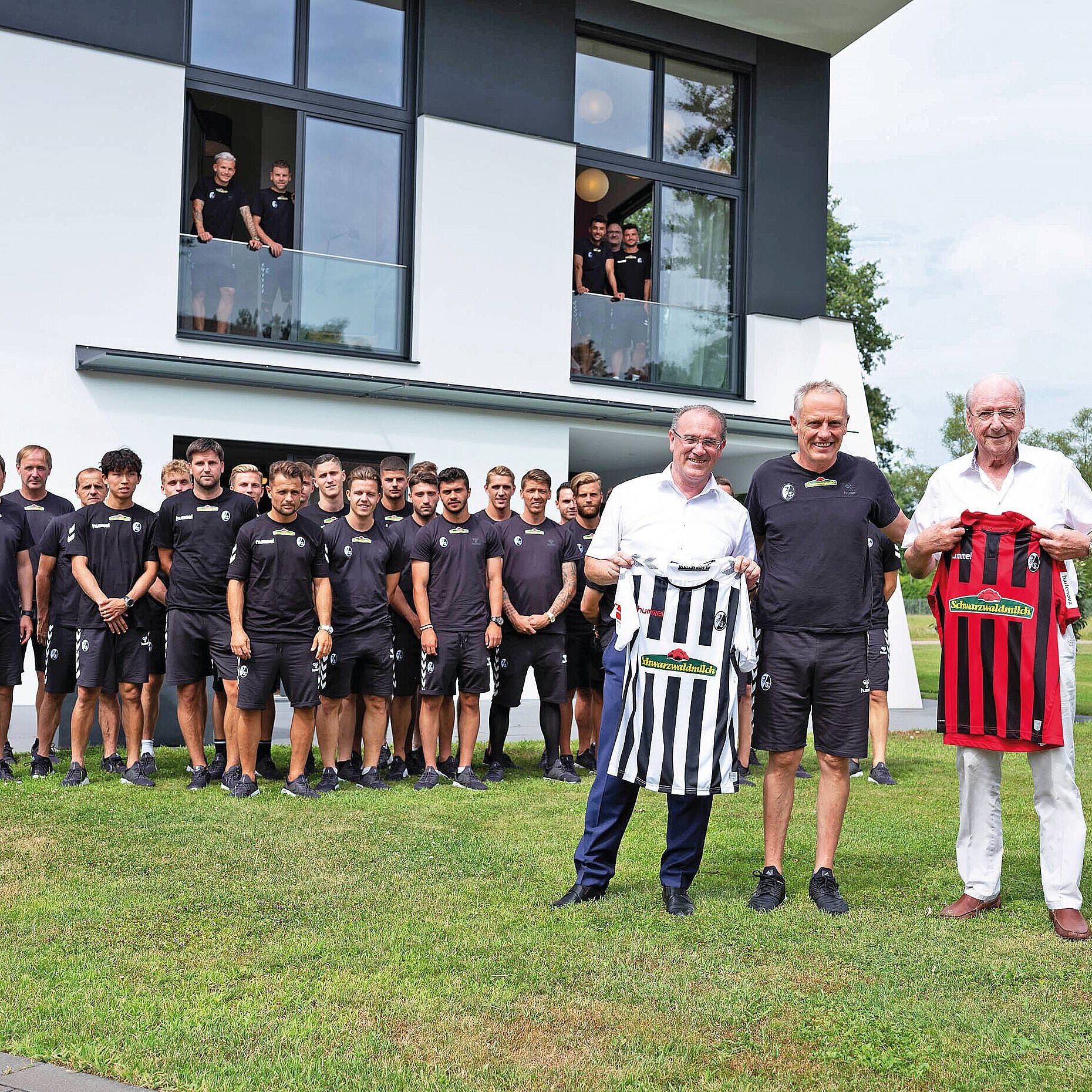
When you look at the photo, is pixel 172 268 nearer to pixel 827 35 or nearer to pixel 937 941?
pixel 827 35

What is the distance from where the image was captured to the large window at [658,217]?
611 inches

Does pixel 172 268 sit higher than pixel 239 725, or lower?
higher

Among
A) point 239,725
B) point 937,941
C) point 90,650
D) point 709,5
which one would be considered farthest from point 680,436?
A: point 709,5

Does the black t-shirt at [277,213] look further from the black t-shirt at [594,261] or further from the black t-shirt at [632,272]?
the black t-shirt at [632,272]

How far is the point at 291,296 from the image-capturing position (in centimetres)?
1355

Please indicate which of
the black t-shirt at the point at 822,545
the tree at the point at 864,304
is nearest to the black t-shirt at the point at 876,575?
the black t-shirt at the point at 822,545

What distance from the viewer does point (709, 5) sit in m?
15.5

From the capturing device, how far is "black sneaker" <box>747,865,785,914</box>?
513 cm

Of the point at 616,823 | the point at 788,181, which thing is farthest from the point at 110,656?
the point at 788,181

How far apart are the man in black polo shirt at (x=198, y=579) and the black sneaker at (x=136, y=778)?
0.96 ft

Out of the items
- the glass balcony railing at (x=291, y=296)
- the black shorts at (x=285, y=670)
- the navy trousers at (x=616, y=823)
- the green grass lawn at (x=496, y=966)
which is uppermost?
the glass balcony railing at (x=291, y=296)

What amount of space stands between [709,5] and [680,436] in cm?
1229

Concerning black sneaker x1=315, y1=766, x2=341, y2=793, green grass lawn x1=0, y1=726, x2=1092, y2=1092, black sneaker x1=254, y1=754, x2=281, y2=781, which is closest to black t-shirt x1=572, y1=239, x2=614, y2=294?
black sneaker x1=254, y1=754, x2=281, y2=781

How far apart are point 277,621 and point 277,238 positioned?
6.94 m
